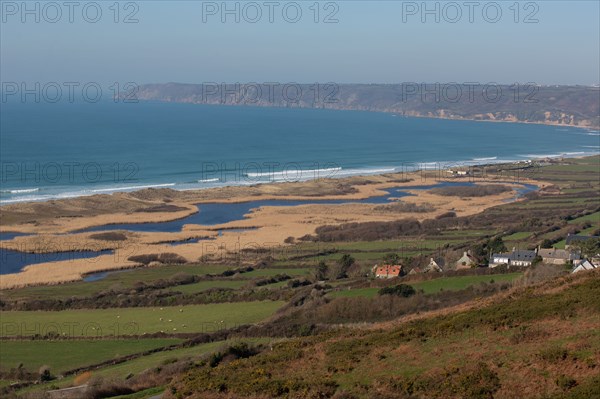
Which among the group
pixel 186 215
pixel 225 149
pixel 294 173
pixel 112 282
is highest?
pixel 225 149

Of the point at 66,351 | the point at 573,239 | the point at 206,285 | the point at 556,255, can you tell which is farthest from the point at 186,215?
the point at 66,351

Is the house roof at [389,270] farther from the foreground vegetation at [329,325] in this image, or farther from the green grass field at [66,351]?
the green grass field at [66,351]

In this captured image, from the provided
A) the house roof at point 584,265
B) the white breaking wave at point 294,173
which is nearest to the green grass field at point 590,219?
the house roof at point 584,265

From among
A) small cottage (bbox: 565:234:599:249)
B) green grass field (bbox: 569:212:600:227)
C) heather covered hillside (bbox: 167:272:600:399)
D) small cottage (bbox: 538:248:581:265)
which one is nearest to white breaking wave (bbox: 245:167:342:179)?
green grass field (bbox: 569:212:600:227)

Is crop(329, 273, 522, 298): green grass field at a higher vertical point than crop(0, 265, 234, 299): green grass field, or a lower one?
higher

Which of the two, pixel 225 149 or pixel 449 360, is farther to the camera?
pixel 225 149

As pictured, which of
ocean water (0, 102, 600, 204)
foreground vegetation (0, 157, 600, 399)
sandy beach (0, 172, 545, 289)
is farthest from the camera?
ocean water (0, 102, 600, 204)

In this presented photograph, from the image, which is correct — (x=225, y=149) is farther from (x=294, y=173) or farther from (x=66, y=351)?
(x=66, y=351)

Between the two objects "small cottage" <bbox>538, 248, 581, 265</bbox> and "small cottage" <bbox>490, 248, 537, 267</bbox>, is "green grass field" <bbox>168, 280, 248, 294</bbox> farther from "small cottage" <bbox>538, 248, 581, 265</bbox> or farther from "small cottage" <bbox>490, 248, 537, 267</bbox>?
"small cottage" <bbox>538, 248, 581, 265</bbox>
